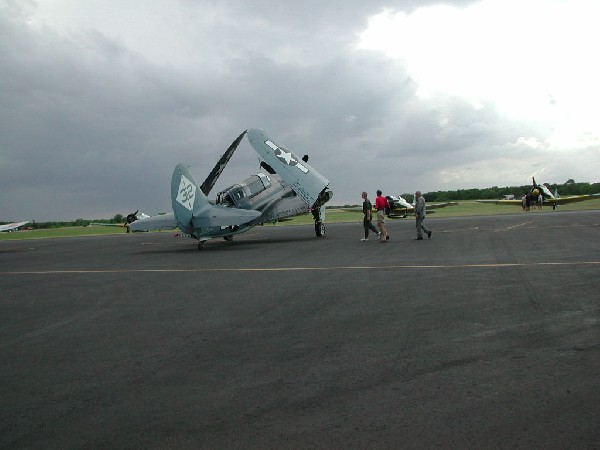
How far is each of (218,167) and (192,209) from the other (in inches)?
201

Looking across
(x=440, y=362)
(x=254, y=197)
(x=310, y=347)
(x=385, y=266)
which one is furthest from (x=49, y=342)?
(x=254, y=197)

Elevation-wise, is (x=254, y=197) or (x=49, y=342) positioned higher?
(x=254, y=197)

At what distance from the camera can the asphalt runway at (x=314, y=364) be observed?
4.18m

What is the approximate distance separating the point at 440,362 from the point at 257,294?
20.2 ft

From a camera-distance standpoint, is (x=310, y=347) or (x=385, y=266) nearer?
(x=310, y=347)

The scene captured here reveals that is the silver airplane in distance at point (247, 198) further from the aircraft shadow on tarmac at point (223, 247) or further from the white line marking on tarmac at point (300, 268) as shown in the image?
the white line marking on tarmac at point (300, 268)

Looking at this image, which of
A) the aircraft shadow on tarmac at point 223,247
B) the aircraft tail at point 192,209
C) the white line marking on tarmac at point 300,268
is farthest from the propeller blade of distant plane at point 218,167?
the white line marking on tarmac at point 300,268

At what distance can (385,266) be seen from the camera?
15.2 meters

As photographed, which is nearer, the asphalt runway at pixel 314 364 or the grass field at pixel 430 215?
the asphalt runway at pixel 314 364

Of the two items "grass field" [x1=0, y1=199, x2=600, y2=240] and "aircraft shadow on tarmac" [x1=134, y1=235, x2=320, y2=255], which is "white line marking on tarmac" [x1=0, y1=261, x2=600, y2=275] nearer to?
"aircraft shadow on tarmac" [x1=134, y1=235, x2=320, y2=255]

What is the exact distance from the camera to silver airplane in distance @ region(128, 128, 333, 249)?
2394 cm

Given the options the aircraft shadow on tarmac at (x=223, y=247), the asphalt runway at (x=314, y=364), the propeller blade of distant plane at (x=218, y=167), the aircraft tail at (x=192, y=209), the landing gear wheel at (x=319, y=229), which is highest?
the propeller blade of distant plane at (x=218, y=167)

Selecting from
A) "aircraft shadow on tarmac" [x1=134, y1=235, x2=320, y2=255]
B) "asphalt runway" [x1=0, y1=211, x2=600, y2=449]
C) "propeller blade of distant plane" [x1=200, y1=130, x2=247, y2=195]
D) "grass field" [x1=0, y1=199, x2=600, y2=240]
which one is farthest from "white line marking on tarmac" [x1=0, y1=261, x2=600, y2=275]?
"grass field" [x1=0, y1=199, x2=600, y2=240]

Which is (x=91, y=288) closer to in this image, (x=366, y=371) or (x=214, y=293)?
(x=214, y=293)
